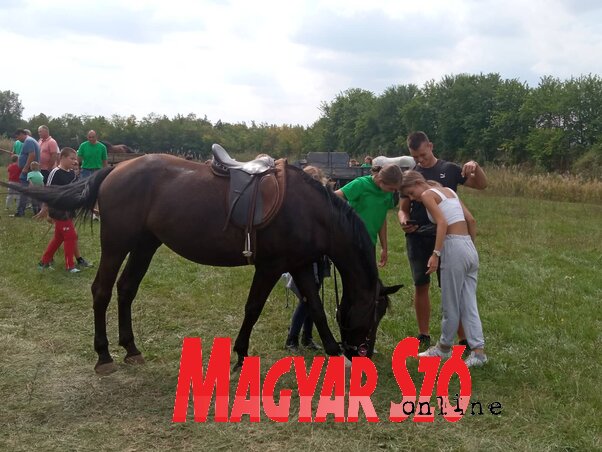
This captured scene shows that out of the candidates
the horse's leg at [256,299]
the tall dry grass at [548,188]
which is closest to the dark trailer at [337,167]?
the tall dry grass at [548,188]

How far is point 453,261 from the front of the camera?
439 centimetres

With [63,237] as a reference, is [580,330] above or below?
below

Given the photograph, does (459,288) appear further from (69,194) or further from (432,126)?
(432,126)

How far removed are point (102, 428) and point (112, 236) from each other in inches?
60.6

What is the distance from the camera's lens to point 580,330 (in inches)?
207

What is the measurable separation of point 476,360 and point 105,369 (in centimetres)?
296

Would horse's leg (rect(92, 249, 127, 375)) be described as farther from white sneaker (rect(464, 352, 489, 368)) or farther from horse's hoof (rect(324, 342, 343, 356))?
white sneaker (rect(464, 352, 489, 368))

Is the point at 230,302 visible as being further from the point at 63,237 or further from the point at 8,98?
the point at 8,98

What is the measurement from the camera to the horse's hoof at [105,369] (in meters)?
4.30

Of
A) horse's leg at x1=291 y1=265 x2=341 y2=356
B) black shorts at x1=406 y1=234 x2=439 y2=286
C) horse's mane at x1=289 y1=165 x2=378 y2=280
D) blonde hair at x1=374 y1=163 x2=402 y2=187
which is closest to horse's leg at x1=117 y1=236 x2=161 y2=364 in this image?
horse's leg at x1=291 y1=265 x2=341 y2=356

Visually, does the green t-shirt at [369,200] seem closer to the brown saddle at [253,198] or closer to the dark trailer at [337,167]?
the brown saddle at [253,198]

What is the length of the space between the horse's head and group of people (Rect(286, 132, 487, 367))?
488mm

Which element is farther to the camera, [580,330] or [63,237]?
[63,237]

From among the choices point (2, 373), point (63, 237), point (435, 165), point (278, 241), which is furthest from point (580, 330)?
point (63, 237)
